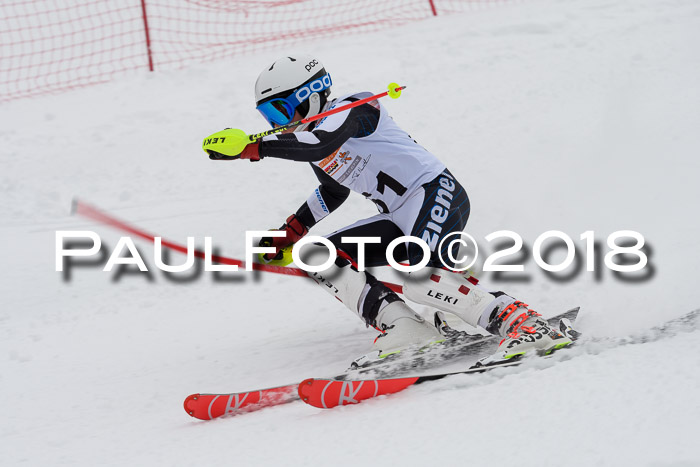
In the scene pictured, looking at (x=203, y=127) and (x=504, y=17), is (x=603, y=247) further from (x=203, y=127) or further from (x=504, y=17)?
(x=504, y=17)

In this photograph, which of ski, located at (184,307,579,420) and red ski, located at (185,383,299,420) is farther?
red ski, located at (185,383,299,420)

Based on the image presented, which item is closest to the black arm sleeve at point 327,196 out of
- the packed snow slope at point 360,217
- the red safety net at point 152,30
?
the packed snow slope at point 360,217

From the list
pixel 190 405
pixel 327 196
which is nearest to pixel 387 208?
pixel 327 196

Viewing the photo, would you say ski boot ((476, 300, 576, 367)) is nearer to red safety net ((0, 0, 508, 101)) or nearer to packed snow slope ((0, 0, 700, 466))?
packed snow slope ((0, 0, 700, 466))

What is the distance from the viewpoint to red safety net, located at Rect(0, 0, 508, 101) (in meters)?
9.32

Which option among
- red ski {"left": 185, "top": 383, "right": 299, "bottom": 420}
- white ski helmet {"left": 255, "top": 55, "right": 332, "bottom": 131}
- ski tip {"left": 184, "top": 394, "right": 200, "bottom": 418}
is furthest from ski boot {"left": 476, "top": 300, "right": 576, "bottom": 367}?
white ski helmet {"left": 255, "top": 55, "right": 332, "bottom": 131}

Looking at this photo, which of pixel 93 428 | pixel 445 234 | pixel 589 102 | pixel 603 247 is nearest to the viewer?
pixel 93 428

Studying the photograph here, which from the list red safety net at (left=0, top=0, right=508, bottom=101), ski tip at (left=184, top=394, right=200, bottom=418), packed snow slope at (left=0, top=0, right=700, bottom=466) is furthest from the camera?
red safety net at (left=0, top=0, right=508, bottom=101)

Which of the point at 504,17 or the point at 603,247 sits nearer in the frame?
the point at 603,247

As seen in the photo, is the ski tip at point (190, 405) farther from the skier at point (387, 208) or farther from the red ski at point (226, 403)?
the skier at point (387, 208)

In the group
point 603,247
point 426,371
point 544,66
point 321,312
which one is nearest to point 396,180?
point 426,371

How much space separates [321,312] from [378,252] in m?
1.06

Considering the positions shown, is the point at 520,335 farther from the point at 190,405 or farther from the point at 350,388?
the point at 190,405

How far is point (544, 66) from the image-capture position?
27.1 ft
